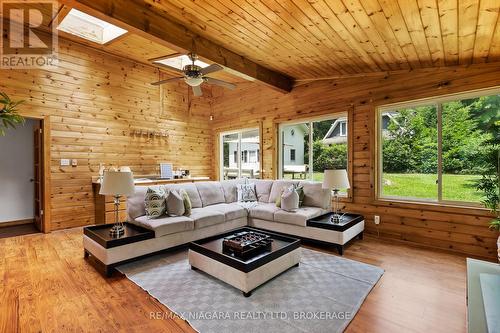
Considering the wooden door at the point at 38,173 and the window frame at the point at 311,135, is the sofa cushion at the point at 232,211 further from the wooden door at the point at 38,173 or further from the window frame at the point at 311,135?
the wooden door at the point at 38,173

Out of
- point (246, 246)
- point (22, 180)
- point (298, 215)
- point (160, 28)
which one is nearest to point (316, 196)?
point (298, 215)

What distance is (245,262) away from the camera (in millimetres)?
2414

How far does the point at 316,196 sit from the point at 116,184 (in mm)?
3154

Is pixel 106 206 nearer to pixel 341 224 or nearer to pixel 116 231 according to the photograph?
pixel 116 231

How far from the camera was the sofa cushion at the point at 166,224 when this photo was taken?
329 cm

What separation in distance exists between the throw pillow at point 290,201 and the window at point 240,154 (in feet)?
7.71

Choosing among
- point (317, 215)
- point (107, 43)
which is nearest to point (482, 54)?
point (317, 215)

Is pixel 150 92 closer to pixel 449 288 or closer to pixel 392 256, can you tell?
pixel 392 256

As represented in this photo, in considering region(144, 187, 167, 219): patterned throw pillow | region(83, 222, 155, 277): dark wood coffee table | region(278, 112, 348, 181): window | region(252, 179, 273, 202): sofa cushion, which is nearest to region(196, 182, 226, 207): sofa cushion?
region(252, 179, 273, 202): sofa cushion

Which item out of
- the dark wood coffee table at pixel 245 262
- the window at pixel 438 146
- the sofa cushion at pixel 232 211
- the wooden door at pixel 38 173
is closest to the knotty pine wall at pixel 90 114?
the wooden door at pixel 38 173

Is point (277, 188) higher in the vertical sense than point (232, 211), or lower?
higher

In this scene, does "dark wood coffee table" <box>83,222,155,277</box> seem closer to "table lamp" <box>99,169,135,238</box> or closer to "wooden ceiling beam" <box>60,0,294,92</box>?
"table lamp" <box>99,169,135,238</box>

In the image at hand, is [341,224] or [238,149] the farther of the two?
[238,149]

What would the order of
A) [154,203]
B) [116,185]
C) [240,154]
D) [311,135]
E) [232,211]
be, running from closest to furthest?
[116,185]
[154,203]
[232,211]
[311,135]
[240,154]
